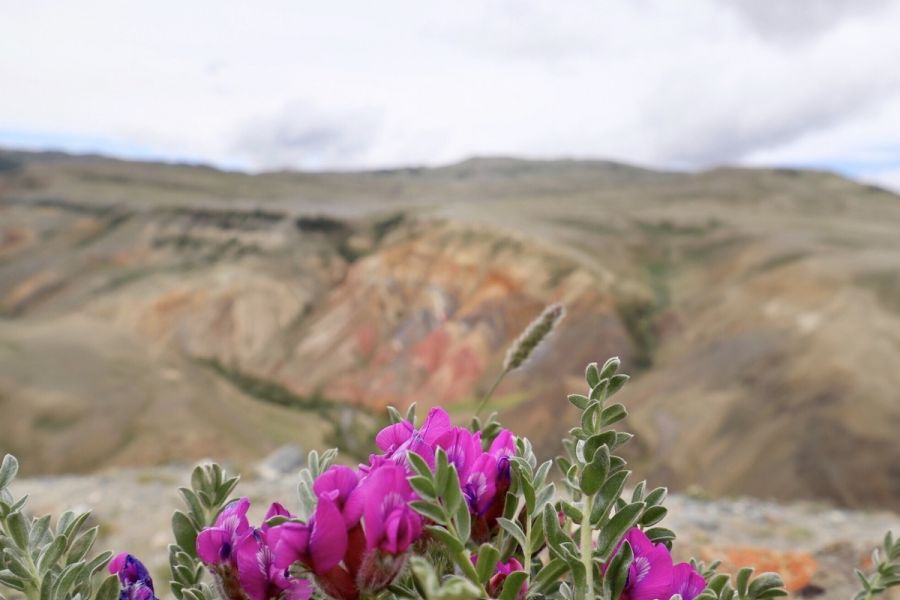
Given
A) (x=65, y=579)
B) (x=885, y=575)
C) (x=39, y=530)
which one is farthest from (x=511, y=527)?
(x=885, y=575)

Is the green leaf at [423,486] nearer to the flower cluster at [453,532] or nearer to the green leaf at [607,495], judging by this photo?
the flower cluster at [453,532]

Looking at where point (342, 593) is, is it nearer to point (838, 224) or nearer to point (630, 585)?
point (630, 585)

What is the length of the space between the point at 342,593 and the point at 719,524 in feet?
15.7

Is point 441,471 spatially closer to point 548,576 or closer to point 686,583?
point 548,576

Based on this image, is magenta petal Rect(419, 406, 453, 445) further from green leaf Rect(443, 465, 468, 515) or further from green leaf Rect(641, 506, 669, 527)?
green leaf Rect(641, 506, 669, 527)

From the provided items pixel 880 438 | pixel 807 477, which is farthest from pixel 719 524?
pixel 880 438

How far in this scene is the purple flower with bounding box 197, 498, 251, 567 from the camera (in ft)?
3.73

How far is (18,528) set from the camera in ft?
4.01

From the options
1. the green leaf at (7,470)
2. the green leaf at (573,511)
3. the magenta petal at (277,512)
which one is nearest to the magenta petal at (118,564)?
the green leaf at (7,470)

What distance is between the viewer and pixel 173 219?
39906mm

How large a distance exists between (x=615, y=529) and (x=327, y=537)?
509 mm

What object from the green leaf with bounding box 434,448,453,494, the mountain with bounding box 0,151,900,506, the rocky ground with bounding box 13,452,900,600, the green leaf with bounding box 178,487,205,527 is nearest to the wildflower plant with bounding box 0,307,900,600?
the green leaf with bounding box 434,448,453,494

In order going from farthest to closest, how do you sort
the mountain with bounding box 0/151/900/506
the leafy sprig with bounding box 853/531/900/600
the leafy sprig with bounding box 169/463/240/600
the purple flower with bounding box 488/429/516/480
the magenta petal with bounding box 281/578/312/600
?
1. the mountain with bounding box 0/151/900/506
2. the leafy sprig with bounding box 853/531/900/600
3. the leafy sprig with bounding box 169/463/240/600
4. the purple flower with bounding box 488/429/516/480
5. the magenta petal with bounding box 281/578/312/600

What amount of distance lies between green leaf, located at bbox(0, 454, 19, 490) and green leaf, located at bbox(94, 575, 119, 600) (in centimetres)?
28
